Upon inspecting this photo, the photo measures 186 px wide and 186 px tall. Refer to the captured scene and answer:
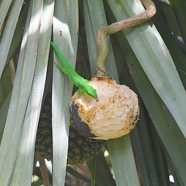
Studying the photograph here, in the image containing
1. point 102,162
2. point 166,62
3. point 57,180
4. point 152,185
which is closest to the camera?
point 57,180

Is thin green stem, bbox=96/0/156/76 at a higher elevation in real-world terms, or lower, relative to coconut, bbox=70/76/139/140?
higher

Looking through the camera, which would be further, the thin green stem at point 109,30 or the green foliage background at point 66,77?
the thin green stem at point 109,30

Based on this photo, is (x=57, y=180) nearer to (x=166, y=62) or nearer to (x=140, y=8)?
(x=166, y=62)

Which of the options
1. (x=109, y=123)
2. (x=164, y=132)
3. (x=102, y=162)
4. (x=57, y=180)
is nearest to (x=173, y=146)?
(x=164, y=132)

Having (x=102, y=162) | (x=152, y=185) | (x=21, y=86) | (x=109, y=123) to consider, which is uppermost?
(x=21, y=86)

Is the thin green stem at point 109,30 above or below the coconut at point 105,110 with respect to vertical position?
above
